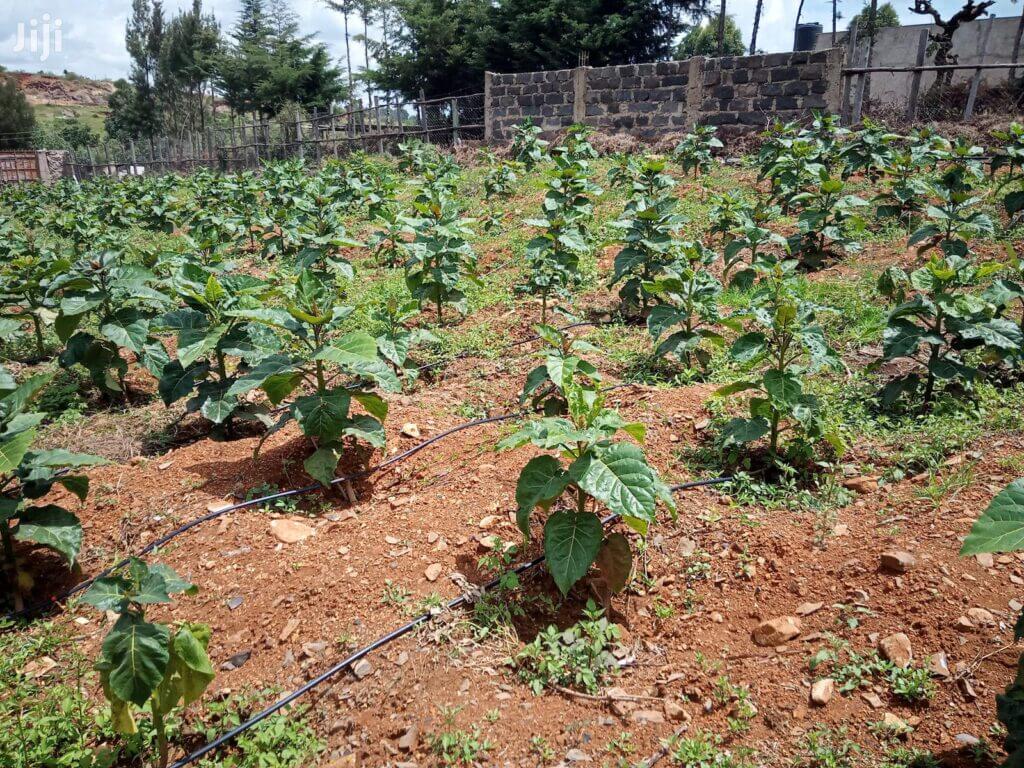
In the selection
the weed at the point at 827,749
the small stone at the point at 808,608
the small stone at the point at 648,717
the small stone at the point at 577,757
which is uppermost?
the small stone at the point at 808,608

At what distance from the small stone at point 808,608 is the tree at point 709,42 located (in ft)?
135

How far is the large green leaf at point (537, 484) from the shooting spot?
248 cm

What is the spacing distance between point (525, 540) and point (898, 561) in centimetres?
138

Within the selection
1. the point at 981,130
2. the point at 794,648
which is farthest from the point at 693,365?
the point at 981,130

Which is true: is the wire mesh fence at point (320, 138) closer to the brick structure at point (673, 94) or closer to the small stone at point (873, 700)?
the brick structure at point (673, 94)

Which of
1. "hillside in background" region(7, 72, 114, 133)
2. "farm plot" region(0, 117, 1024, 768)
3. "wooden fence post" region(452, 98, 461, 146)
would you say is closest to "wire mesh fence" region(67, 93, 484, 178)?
"wooden fence post" region(452, 98, 461, 146)

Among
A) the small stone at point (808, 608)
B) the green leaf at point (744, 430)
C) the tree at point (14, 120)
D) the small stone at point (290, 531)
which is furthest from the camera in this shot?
the tree at point (14, 120)

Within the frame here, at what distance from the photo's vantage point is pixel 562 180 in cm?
620

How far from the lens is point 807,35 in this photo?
78.1 feet

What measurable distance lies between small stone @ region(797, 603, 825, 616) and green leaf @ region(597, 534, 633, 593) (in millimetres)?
620

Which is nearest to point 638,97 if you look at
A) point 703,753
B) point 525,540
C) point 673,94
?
point 673,94

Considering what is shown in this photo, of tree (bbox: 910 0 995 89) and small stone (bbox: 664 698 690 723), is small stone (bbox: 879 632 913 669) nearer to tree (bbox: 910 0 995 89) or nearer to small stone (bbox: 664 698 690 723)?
small stone (bbox: 664 698 690 723)

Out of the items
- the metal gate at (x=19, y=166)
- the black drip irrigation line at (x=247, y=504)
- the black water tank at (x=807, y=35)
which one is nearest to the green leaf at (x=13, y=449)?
the black drip irrigation line at (x=247, y=504)

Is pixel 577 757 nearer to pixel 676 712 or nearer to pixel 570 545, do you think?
pixel 676 712
